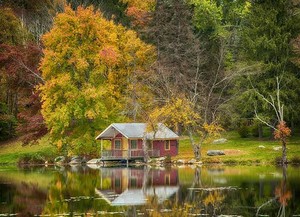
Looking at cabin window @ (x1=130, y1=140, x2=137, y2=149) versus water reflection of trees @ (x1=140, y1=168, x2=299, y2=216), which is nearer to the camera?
water reflection of trees @ (x1=140, y1=168, x2=299, y2=216)

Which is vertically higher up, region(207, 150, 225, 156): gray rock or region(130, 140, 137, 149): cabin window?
region(130, 140, 137, 149): cabin window

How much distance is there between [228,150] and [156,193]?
2881cm

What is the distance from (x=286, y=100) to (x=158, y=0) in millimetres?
20244

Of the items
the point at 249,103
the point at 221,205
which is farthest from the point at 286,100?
the point at 221,205

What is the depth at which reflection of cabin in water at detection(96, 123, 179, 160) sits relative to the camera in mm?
68875

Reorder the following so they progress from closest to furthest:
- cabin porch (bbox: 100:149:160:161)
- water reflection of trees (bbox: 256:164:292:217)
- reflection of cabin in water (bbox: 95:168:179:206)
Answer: water reflection of trees (bbox: 256:164:292:217) → reflection of cabin in water (bbox: 95:168:179:206) → cabin porch (bbox: 100:149:160:161)

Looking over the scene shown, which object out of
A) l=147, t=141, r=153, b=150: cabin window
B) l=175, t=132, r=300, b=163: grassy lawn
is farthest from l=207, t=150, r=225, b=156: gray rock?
l=147, t=141, r=153, b=150: cabin window

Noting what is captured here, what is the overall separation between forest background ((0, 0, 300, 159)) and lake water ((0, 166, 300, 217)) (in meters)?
14.5

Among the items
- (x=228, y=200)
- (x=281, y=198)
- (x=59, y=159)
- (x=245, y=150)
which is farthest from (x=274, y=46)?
(x=228, y=200)

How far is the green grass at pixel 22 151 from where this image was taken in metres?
72.4

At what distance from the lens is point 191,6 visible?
87312 millimetres

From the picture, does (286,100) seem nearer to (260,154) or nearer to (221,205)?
(260,154)

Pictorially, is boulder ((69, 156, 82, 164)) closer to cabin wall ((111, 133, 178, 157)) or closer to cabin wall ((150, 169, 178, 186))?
cabin wall ((111, 133, 178, 157))

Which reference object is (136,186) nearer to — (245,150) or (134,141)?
(245,150)
